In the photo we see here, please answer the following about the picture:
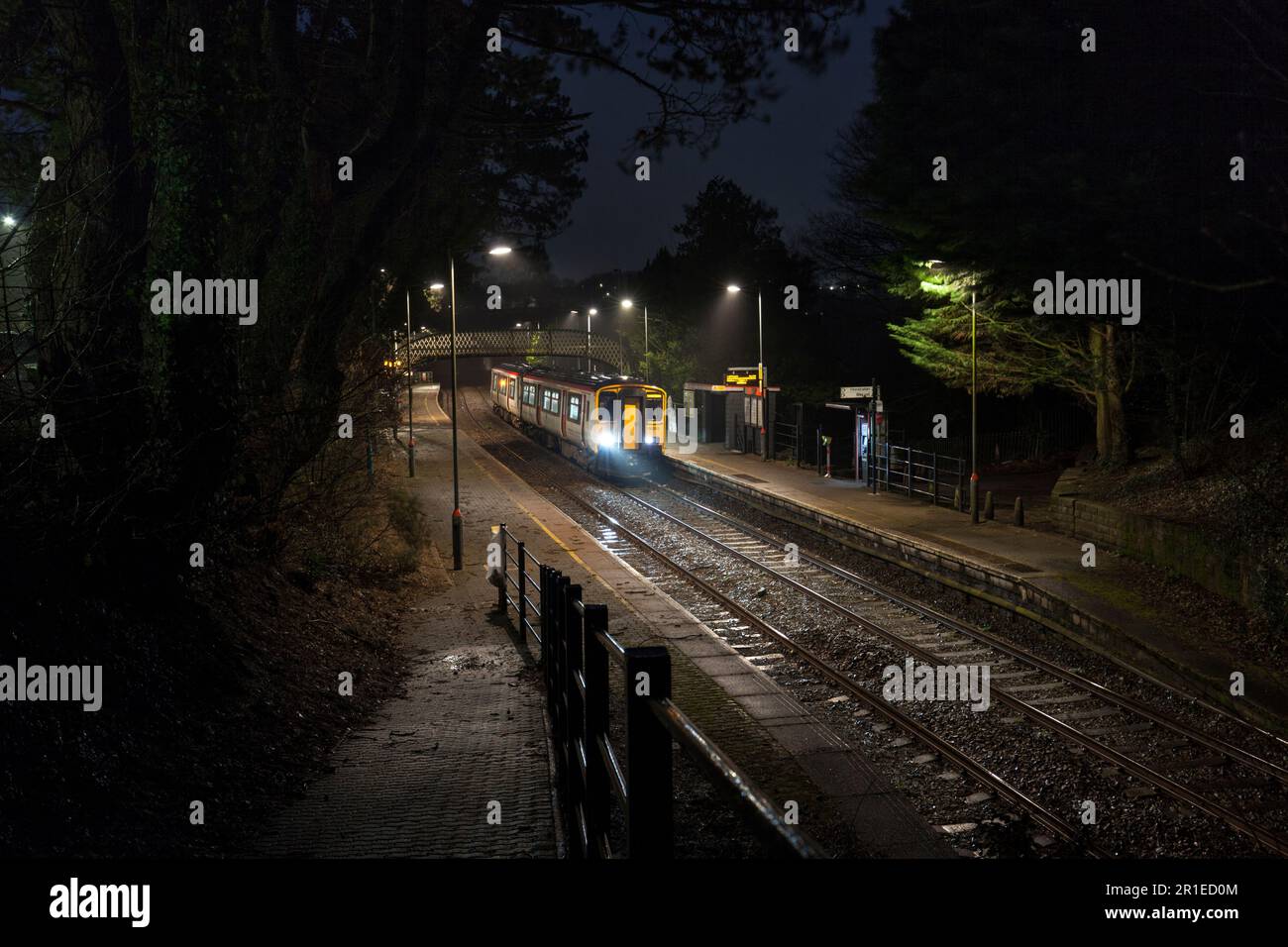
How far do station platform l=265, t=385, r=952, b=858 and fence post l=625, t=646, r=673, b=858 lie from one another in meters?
2.94

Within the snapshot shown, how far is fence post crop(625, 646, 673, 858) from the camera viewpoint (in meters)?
2.77

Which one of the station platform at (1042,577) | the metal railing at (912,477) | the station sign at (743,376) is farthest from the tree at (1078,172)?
the station sign at (743,376)

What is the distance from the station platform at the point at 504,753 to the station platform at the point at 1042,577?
166 inches

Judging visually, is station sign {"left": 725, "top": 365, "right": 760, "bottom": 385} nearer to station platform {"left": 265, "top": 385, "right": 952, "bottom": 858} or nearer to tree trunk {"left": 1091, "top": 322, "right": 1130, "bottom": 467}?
tree trunk {"left": 1091, "top": 322, "right": 1130, "bottom": 467}

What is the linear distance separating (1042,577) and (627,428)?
1880cm

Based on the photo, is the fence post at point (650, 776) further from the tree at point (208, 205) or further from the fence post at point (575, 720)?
the tree at point (208, 205)

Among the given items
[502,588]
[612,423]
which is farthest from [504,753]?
[612,423]

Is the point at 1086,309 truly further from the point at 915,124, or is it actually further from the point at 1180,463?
the point at 915,124

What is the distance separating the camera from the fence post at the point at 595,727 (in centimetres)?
408

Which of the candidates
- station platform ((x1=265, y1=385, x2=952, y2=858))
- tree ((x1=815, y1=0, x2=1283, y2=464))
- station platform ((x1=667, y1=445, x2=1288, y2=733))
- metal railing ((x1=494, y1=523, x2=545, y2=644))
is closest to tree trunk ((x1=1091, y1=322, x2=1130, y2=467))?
tree ((x1=815, y1=0, x2=1283, y2=464))

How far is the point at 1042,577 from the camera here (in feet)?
51.5

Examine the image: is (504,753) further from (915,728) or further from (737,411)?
(737,411)
